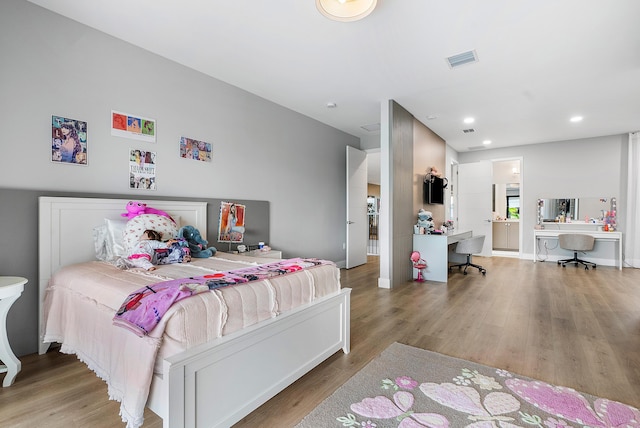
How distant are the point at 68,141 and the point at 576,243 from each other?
798 cm

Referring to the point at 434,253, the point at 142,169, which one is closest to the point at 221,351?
the point at 142,169

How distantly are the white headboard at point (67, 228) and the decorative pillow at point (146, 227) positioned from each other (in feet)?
0.98

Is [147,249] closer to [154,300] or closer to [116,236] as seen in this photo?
[116,236]

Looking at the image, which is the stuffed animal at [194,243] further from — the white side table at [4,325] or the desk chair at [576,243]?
the desk chair at [576,243]

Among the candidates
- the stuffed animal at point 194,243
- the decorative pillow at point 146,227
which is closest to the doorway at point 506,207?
Result: the stuffed animal at point 194,243

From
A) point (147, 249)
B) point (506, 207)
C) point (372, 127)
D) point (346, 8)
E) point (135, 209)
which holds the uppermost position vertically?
point (372, 127)

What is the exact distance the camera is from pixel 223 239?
3623 millimetres

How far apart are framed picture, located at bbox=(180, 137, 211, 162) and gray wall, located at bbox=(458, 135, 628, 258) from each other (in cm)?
688

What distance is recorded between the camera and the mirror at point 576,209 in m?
6.38

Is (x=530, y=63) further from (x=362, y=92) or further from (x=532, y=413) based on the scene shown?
(x=532, y=413)

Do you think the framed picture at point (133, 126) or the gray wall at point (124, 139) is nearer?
the gray wall at point (124, 139)

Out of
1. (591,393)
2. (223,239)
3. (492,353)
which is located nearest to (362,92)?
(223,239)

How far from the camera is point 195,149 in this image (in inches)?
134

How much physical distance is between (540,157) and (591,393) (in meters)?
6.63
